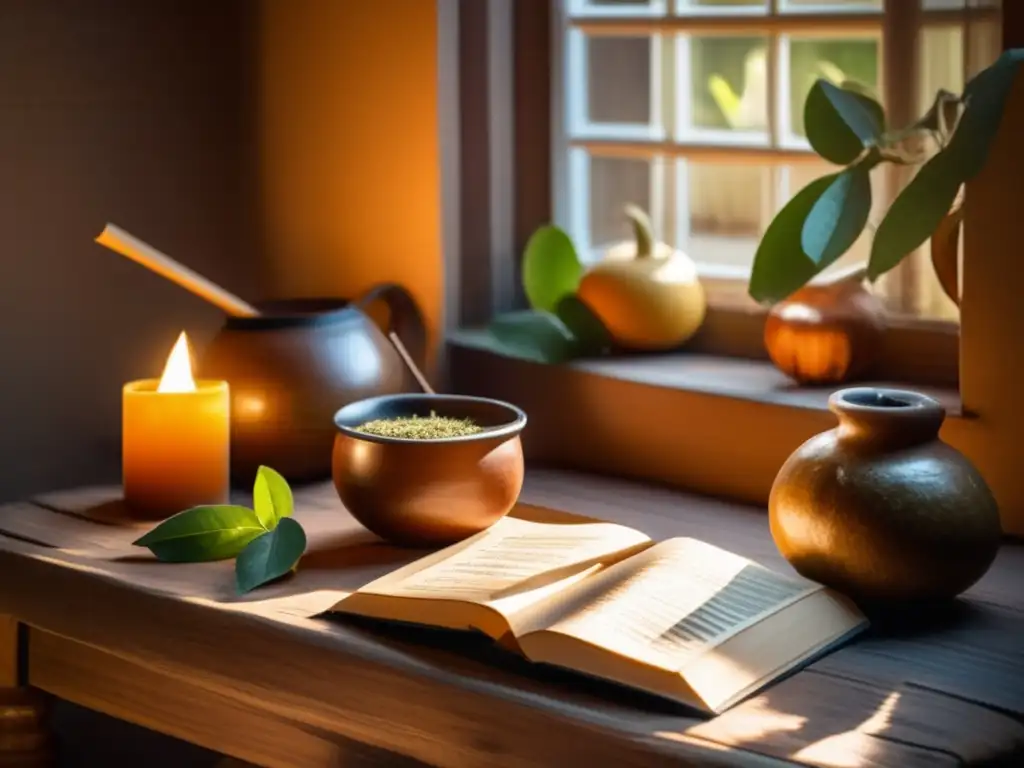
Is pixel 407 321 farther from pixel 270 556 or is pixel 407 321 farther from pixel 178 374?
pixel 270 556

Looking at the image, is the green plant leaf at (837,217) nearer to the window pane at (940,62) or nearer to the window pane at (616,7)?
the window pane at (940,62)

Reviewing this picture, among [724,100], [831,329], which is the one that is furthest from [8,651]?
[724,100]

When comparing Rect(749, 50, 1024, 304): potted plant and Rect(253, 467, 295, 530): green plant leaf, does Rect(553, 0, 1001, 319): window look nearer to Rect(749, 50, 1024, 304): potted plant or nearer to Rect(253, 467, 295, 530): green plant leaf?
Rect(749, 50, 1024, 304): potted plant

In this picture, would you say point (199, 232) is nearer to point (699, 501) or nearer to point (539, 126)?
point (539, 126)

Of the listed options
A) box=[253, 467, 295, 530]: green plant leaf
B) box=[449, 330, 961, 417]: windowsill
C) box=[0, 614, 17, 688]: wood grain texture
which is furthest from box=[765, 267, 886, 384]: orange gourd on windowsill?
box=[0, 614, 17, 688]: wood grain texture

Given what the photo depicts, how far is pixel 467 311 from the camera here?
5.25ft

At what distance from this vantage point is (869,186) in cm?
114

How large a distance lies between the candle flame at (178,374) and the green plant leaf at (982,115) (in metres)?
0.66

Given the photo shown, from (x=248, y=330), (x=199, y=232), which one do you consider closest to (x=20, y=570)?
(x=248, y=330)

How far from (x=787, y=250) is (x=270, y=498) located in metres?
0.46

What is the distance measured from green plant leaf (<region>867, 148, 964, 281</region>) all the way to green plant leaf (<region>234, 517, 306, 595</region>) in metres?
0.47

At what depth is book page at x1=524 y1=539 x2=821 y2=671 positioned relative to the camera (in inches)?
35.5

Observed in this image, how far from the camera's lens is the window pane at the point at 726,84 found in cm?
147

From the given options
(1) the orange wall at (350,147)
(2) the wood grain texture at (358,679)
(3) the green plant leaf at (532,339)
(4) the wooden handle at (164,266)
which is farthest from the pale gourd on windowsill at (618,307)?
(2) the wood grain texture at (358,679)
